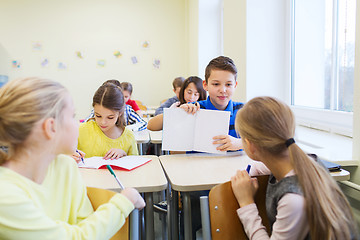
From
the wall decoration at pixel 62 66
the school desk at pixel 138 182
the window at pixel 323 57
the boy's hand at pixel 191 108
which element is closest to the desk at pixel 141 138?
the boy's hand at pixel 191 108

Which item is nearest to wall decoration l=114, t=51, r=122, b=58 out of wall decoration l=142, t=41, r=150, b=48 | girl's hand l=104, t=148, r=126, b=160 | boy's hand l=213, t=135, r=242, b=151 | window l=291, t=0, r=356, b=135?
wall decoration l=142, t=41, r=150, b=48

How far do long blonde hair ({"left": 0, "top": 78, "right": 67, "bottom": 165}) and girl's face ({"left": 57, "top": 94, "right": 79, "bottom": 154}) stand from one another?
44 millimetres

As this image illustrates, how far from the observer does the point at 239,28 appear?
8.81 ft

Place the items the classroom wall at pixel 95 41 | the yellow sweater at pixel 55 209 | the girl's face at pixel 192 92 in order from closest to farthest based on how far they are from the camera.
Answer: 1. the yellow sweater at pixel 55 209
2. the girl's face at pixel 192 92
3. the classroom wall at pixel 95 41

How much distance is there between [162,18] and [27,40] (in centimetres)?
249

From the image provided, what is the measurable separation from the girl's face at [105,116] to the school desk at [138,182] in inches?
15.8

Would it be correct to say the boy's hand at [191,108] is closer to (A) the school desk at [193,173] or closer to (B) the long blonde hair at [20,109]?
(A) the school desk at [193,173]

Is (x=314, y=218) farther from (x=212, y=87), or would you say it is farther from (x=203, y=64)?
(x=203, y=64)

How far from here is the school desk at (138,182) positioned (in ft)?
3.85

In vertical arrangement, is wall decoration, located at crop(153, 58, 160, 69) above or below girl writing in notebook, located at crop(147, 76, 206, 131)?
above

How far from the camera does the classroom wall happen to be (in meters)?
5.57

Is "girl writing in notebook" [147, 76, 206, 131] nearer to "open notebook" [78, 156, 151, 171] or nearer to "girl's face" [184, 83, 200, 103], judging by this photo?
"girl's face" [184, 83, 200, 103]

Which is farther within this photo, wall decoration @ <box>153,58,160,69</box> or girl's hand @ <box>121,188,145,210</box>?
wall decoration @ <box>153,58,160,69</box>

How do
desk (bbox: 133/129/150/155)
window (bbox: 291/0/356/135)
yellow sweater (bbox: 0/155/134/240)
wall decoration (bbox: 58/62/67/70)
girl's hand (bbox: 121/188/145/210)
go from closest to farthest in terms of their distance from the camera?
yellow sweater (bbox: 0/155/134/240)
girl's hand (bbox: 121/188/145/210)
window (bbox: 291/0/356/135)
desk (bbox: 133/129/150/155)
wall decoration (bbox: 58/62/67/70)
